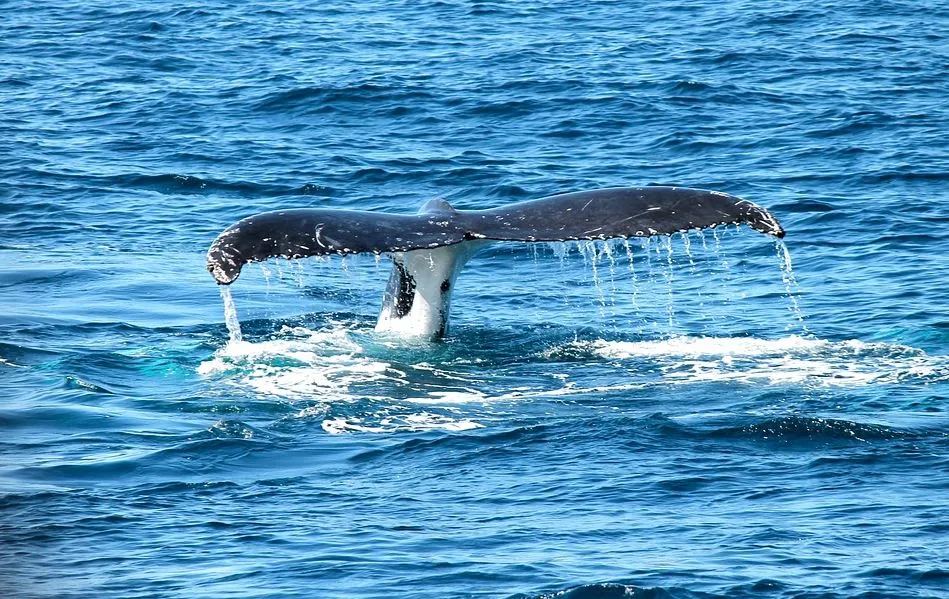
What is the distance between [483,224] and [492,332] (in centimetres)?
296

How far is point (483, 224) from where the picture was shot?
10672mm

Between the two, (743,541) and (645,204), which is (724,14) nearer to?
(645,204)

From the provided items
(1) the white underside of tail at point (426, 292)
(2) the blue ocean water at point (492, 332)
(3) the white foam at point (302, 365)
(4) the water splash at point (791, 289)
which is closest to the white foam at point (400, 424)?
(2) the blue ocean water at point (492, 332)

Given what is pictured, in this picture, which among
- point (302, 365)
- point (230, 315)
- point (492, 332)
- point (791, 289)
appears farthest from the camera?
point (791, 289)

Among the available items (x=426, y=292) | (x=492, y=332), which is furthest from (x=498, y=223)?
(x=492, y=332)

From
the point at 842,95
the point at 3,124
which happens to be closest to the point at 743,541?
the point at 842,95

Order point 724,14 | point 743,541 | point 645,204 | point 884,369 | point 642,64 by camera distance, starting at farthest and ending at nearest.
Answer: point 724,14 < point 642,64 < point 884,369 < point 645,204 < point 743,541

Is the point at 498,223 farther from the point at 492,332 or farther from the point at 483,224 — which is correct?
the point at 492,332

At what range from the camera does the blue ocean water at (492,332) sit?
27.3ft

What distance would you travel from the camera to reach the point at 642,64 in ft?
87.4

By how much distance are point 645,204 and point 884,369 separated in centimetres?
246

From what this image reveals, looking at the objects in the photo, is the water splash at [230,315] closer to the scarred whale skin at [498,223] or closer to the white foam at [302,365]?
the white foam at [302,365]

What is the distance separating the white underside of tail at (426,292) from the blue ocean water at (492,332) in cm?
19

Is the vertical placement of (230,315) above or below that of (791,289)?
above
